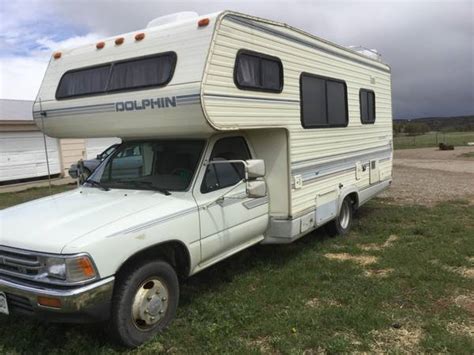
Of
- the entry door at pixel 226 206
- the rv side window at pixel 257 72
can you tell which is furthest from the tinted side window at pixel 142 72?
the entry door at pixel 226 206

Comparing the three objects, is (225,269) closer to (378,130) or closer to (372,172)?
(372,172)

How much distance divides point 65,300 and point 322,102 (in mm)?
4504

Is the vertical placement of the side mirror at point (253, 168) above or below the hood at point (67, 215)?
above

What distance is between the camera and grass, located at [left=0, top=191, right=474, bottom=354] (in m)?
4.09

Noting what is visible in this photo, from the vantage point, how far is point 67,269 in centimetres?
353

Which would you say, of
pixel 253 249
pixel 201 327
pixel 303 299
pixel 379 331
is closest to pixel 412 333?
pixel 379 331

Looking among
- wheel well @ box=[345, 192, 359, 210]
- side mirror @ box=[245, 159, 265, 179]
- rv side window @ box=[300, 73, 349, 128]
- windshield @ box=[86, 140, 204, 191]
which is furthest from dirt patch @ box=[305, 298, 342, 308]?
wheel well @ box=[345, 192, 359, 210]

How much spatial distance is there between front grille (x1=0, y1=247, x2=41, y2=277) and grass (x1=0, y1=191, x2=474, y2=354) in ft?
2.41

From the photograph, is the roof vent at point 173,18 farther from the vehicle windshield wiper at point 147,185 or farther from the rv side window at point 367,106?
the rv side window at point 367,106

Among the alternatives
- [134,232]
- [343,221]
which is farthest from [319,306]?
[343,221]

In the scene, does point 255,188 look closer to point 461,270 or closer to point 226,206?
point 226,206

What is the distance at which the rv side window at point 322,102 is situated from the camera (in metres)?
6.28

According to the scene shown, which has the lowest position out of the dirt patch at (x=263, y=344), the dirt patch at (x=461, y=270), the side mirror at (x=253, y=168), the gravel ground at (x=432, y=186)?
the gravel ground at (x=432, y=186)

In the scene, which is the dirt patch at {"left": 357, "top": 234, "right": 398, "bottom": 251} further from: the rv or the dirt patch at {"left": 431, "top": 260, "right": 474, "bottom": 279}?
the dirt patch at {"left": 431, "top": 260, "right": 474, "bottom": 279}
